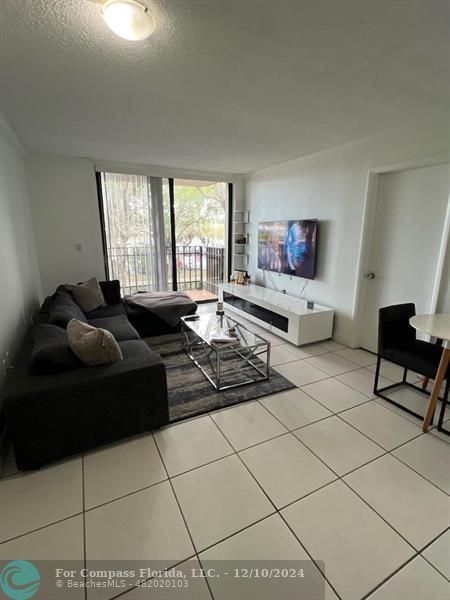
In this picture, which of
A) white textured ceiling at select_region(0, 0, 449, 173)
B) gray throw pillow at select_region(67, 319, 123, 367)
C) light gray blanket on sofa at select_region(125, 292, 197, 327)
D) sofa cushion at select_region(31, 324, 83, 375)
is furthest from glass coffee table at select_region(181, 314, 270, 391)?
white textured ceiling at select_region(0, 0, 449, 173)

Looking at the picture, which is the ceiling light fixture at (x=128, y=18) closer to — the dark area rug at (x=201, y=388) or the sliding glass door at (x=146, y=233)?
the dark area rug at (x=201, y=388)

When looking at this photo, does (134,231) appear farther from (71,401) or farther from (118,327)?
(71,401)

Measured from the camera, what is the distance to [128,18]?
1.23 metres

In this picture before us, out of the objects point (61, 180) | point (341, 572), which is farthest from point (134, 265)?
point (341, 572)

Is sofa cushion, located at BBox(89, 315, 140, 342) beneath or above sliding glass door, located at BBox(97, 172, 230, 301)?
beneath

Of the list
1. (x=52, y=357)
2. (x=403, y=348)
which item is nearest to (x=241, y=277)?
(x=403, y=348)

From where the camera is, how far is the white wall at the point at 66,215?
385 cm

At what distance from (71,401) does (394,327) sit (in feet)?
8.23

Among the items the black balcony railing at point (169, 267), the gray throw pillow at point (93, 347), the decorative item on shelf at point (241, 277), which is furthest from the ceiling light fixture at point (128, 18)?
the decorative item on shelf at point (241, 277)

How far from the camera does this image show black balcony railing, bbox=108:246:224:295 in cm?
481

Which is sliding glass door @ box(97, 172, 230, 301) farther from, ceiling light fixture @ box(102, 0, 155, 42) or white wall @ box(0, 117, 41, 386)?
ceiling light fixture @ box(102, 0, 155, 42)

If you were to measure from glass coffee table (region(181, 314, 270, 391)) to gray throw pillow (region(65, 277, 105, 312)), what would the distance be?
1284 millimetres

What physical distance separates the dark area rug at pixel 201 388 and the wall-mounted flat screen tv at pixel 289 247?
161 cm

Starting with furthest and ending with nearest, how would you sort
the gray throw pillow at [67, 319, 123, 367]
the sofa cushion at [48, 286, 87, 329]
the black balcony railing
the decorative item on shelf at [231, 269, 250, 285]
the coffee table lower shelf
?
the decorative item on shelf at [231, 269, 250, 285] → the black balcony railing → the coffee table lower shelf → the sofa cushion at [48, 286, 87, 329] → the gray throw pillow at [67, 319, 123, 367]
